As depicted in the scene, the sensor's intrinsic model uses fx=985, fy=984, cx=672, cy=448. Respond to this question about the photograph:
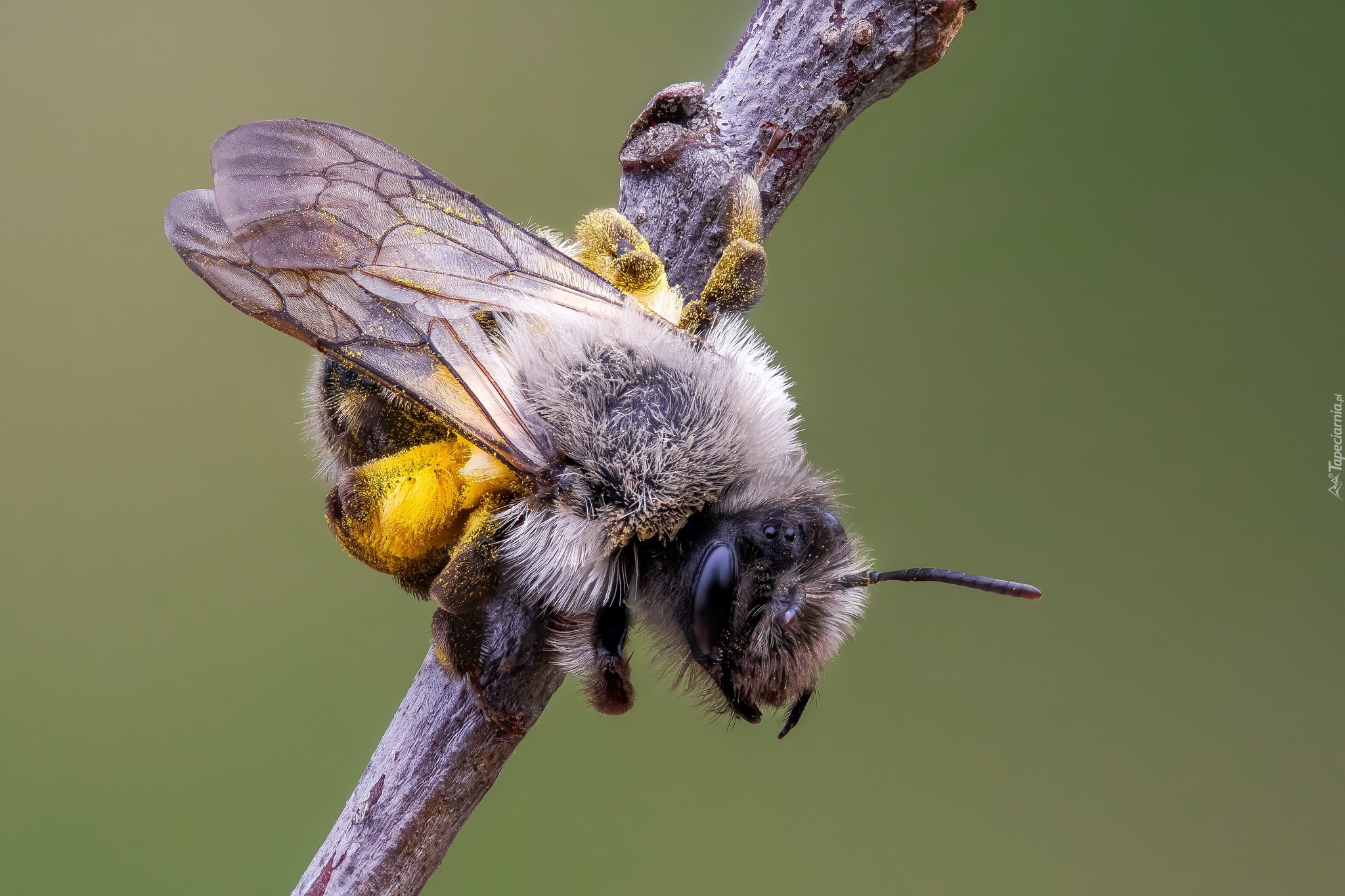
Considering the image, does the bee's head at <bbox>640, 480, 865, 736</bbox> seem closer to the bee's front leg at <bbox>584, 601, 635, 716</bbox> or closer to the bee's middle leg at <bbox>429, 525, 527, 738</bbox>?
the bee's front leg at <bbox>584, 601, 635, 716</bbox>

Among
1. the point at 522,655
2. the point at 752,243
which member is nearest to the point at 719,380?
the point at 752,243

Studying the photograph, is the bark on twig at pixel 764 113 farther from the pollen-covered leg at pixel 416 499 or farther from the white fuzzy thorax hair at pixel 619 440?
the pollen-covered leg at pixel 416 499

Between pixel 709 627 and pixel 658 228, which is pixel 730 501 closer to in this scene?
pixel 709 627

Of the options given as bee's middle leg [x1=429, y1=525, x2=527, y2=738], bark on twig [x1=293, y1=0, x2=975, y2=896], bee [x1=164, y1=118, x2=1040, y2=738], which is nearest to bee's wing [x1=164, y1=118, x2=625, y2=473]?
bee [x1=164, y1=118, x2=1040, y2=738]

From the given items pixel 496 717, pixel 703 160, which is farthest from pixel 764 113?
pixel 496 717

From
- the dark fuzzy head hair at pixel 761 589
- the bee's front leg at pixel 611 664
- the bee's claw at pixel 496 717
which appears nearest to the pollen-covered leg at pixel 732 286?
the dark fuzzy head hair at pixel 761 589

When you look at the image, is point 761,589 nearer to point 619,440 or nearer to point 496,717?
point 619,440
